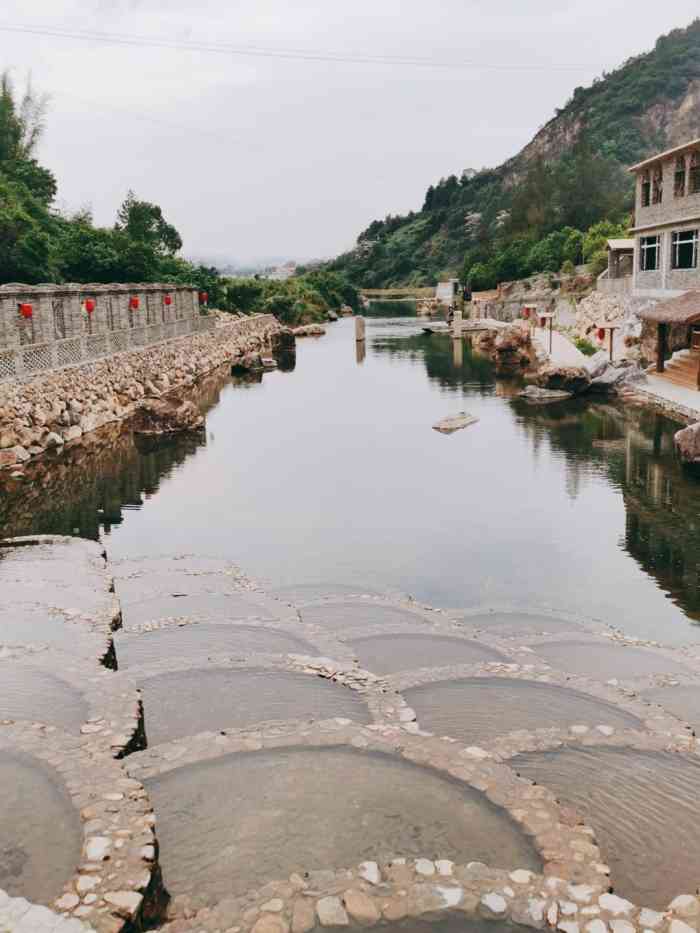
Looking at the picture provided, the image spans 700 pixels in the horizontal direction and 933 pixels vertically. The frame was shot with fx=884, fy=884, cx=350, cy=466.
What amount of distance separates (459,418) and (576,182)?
203ft

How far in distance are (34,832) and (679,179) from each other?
3674 centimetres

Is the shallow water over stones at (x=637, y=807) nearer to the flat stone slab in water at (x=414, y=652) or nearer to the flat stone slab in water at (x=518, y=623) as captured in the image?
the flat stone slab in water at (x=414, y=652)

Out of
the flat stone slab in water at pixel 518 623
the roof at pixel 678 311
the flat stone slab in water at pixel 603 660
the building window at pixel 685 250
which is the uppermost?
the building window at pixel 685 250

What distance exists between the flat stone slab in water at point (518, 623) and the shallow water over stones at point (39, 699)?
227 inches

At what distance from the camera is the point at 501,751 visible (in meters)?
9.21

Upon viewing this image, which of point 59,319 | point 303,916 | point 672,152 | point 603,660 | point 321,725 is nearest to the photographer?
point 303,916

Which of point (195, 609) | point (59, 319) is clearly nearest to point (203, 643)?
point (195, 609)

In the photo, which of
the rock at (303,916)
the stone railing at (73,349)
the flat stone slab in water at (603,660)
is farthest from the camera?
the stone railing at (73,349)

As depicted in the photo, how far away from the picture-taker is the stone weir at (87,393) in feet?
79.7

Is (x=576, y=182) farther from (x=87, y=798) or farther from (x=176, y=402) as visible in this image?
(x=87, y=798)

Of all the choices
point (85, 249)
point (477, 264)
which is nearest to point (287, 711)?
point (85, 249)

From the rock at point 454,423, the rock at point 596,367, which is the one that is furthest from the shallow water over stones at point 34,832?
the rock at point 596,367

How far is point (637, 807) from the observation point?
8.27 metres

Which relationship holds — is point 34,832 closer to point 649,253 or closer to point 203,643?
point 203,643
